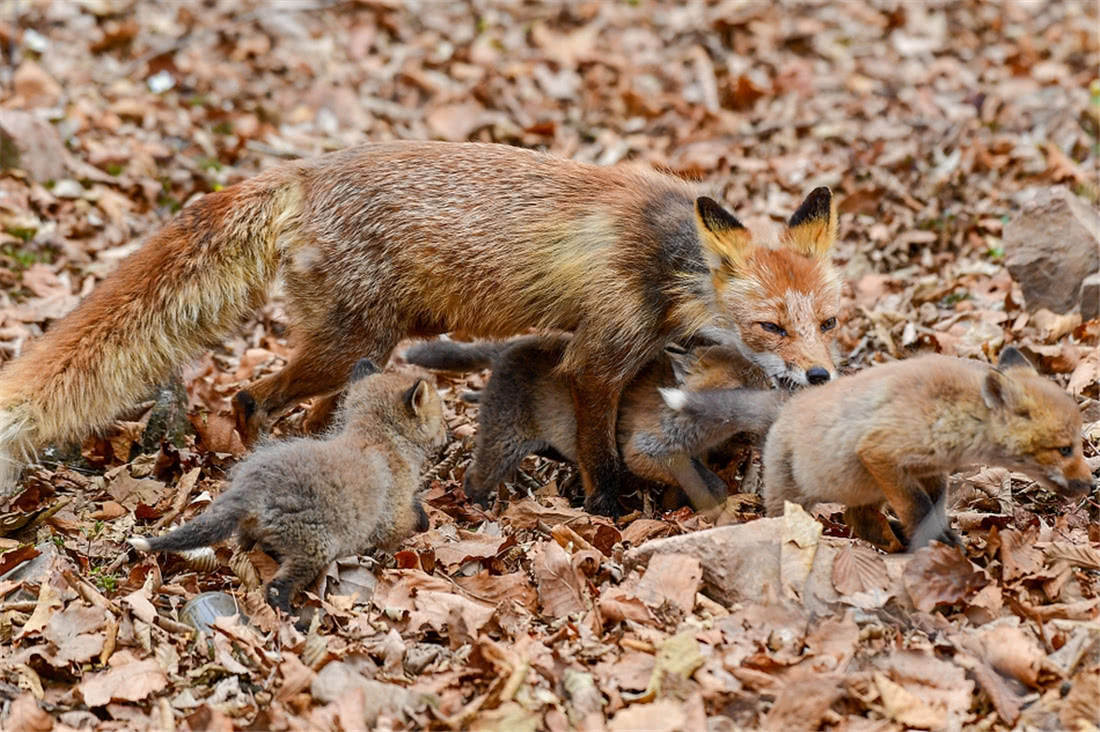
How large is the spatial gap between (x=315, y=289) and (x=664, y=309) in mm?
2303

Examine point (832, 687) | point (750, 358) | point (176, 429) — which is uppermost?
point (750, 358)

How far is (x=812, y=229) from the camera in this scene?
7391 millimetres

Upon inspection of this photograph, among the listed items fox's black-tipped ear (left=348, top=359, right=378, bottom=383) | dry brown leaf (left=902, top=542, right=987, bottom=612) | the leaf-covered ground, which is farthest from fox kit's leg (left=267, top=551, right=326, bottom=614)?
dry brown leaf (left=902, top=542, right=987, bottom=612)

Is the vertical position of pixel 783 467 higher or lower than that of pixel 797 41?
lower

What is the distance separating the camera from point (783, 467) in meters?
6.24

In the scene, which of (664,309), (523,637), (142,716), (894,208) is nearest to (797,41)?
(894,208)

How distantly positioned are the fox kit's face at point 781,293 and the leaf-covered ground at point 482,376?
978 mm

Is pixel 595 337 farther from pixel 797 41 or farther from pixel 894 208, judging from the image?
pixel 797 41

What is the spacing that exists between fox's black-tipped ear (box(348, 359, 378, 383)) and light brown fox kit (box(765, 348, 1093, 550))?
261cm

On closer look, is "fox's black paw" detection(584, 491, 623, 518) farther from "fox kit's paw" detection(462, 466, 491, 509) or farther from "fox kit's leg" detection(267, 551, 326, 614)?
"fox kit's leg" detection(267, 551, 326, 614)

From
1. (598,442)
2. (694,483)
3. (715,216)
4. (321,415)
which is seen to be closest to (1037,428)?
(694,483)

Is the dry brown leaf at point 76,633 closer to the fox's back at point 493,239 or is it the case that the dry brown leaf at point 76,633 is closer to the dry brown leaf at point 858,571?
the fox's back at point 493,239

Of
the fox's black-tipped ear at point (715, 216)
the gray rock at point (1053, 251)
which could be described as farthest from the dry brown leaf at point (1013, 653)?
the gray rock at point (1053, 251)

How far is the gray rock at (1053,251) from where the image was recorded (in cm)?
897
